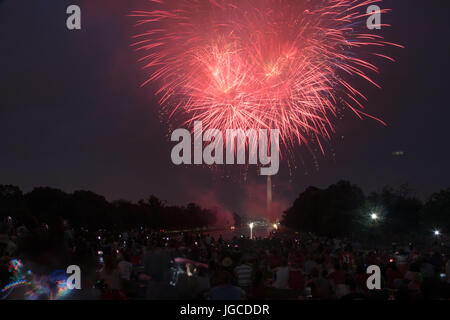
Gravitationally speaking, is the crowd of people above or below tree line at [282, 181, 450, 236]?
above

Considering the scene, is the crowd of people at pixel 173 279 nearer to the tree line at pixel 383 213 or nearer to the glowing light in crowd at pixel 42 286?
the glowing light in crowd at pixel 42 286

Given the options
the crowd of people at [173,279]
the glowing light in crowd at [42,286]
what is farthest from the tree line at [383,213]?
the glowing light in crowd at [42,286]

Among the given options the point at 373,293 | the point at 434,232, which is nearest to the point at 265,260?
the point at 373,293

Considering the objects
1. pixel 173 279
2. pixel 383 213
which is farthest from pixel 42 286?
pixel 383 213

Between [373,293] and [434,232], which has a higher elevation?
[373,293]

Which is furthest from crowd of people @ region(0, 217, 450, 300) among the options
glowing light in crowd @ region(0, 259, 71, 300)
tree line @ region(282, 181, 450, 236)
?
tree line @ region(282, 181, 450, 236)

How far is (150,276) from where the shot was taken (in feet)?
27.2

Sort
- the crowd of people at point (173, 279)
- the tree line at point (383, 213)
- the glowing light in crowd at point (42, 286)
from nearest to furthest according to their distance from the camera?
the glowing light in crowd at point (42, 286) → the crowd of people at point (173, 279) → the tree line at point (383, 213)

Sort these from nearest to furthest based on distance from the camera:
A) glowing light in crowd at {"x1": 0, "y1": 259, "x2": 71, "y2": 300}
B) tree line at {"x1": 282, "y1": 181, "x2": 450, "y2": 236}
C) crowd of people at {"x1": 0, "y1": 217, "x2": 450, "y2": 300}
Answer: glowing light in crowd at {"x1": 0, "y1": 259, "x2": 71, "y2": 300} → crowd of people at {"x1": 0, "y1": 217, "x2": 450, "y2": 300} → tree line at {"x1": 282, "y1": 181, "x2": 450, "y2": 236}

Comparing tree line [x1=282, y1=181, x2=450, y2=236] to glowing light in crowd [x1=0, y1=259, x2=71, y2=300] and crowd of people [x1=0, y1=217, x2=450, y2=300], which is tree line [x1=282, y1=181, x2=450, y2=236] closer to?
crowd of people [x1=0, y1=217, x2=450, y2=300]

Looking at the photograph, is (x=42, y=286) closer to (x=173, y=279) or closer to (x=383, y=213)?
(x=173, y=279)

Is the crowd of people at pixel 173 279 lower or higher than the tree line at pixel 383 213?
higher
